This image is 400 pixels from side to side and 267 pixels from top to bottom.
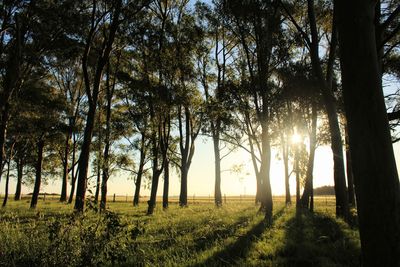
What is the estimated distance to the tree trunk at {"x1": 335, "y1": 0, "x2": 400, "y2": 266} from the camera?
3.19m

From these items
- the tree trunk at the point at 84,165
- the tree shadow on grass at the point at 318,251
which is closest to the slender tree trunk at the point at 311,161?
the tree shadow on grass at the point at 318,251

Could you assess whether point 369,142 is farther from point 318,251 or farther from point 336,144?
point 336,144

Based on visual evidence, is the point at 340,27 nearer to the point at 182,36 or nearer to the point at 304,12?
the point at 304,12

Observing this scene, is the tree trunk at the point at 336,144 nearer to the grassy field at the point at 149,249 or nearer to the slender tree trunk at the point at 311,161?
the grassy field at the point at 149,249

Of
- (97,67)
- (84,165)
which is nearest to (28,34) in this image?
(97,67)

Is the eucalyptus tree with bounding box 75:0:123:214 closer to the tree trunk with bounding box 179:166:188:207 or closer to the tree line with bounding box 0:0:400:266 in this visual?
the tree line with bounding box 0:0:400:266

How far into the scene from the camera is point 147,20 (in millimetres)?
26734

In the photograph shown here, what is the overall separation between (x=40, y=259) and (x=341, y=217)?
1269 cm

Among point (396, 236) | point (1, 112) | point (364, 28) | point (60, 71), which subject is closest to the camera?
point (396, 236)

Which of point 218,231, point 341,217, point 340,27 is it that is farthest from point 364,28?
point 341,217

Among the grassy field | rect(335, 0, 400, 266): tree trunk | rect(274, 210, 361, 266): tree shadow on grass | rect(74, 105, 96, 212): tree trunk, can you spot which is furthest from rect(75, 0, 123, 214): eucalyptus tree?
rect(335, 0, 400, 266): tree trunk

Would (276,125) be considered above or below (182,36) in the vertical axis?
below

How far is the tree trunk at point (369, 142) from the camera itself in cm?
319

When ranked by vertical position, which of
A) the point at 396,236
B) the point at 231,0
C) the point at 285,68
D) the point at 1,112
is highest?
the point at 231,0
